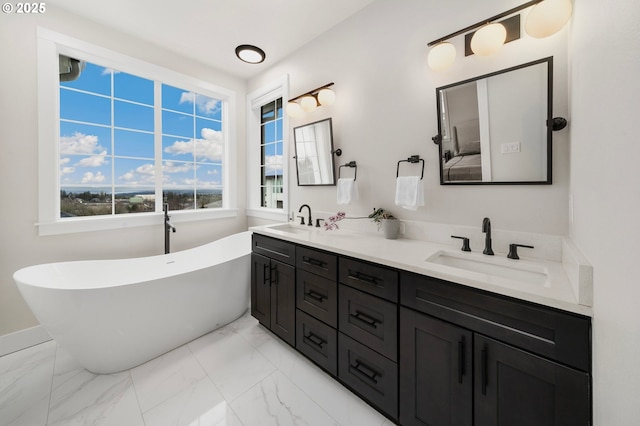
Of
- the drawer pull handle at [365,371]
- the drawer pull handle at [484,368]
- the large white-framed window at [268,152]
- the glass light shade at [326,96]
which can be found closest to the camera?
the drawer pull handle at [484,368]

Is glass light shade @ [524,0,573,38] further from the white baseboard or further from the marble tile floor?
the white baseboard

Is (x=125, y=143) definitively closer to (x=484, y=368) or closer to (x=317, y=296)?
(x=317, y=296)

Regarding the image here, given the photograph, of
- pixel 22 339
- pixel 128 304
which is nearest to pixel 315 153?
pixel 128 304

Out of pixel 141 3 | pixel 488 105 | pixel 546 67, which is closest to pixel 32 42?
pixel 141 3

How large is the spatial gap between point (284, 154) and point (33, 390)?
106 inches

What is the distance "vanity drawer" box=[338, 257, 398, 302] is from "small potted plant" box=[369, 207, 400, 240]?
0.50 m

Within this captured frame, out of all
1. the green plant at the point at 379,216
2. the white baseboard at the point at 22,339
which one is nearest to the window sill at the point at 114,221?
the white baseboard at the point at 22,339

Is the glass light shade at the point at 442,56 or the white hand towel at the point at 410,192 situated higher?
the glass light shade at the point at 442,56

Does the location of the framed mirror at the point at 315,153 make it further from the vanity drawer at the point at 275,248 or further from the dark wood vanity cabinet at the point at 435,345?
the dark wood vanity cabinet at the point at 435,345

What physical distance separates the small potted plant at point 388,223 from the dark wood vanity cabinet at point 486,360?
2.05 feet

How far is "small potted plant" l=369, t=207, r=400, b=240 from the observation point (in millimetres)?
1823

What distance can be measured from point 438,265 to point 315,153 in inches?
65.7

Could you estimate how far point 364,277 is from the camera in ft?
4.64

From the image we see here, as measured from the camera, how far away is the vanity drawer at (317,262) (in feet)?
5.20
